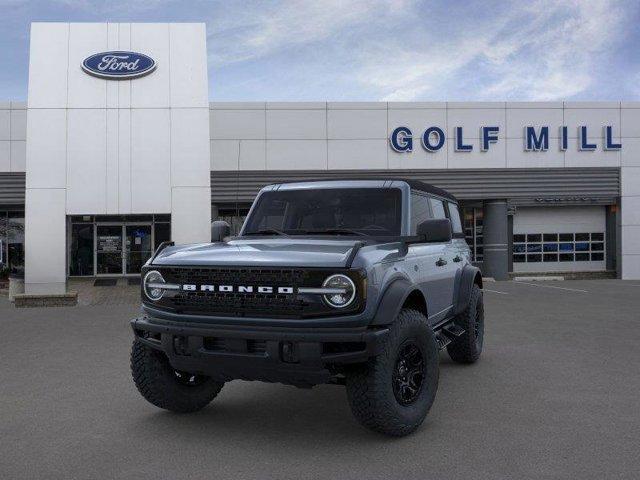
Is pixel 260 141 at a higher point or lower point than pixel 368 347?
higher

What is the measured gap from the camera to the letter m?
80.2 feet

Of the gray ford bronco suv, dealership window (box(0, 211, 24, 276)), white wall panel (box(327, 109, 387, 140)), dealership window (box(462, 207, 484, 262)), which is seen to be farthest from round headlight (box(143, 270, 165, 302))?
dealership window (box(462, 207, 484, 262))

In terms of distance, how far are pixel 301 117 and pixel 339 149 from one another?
1.96 meters

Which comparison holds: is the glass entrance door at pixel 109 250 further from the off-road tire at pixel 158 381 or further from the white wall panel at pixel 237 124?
the off-road tire at pixel 158 381

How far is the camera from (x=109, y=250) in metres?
23.8

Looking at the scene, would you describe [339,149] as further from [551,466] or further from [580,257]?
[551,466]

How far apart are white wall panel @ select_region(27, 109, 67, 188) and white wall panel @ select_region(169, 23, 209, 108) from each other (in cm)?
347

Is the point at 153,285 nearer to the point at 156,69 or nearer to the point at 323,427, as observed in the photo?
the point at 323,427

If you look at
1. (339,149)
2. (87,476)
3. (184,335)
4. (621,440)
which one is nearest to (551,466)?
(621,440)

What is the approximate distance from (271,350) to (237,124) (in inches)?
811

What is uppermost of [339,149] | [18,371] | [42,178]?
[339,149]

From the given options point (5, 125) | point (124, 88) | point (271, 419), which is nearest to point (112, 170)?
point (124, 88)

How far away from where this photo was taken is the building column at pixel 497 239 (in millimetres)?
25047

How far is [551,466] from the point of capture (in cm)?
381
